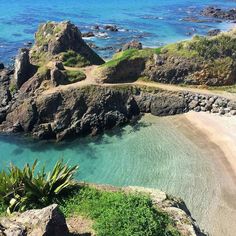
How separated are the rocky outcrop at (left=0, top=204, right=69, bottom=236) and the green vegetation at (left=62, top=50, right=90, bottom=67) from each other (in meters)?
35.4

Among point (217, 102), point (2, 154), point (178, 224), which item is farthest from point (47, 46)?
point (178, 224)

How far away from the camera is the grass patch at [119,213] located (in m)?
17.4

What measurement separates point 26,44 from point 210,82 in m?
38.2

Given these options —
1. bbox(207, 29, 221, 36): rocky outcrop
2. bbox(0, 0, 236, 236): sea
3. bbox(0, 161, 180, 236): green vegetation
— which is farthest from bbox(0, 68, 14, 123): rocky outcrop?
bbox(207, 29, 221, 36): rocky outcrop

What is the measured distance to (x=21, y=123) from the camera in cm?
4353

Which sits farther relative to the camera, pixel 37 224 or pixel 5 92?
pixel 5 92

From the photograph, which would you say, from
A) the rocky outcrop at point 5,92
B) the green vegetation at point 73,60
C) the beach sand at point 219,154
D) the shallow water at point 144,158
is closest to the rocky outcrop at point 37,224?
the beach sand at point 219,154

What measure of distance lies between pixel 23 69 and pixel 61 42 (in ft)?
19.8

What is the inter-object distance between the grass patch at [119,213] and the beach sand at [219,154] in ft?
34.1

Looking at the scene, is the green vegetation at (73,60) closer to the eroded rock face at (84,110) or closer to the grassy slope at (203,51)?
the grassy slope at (203,51)

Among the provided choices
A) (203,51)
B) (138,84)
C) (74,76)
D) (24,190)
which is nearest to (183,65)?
(203,51)

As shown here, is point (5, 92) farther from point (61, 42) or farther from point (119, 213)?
point (119, 213)

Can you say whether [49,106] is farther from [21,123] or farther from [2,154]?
[2,154]

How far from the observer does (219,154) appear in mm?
37344
